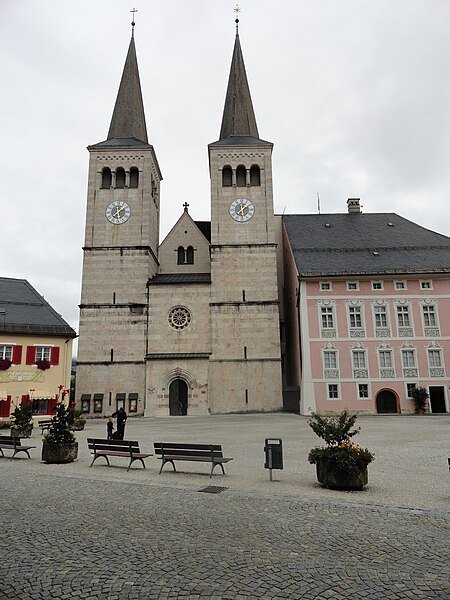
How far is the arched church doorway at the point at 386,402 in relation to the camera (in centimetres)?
3167

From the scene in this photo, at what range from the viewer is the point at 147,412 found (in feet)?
114

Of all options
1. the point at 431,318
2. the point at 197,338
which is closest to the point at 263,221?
the point at 197,338

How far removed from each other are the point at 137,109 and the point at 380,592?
147 ft

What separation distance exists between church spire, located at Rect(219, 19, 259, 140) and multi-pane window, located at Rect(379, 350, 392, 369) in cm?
2268

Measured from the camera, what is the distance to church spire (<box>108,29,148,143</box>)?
41.8 meters

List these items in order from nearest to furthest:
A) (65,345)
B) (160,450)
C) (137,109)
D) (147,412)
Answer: (160,450) → (65,345) → (147,412) → (137,109)

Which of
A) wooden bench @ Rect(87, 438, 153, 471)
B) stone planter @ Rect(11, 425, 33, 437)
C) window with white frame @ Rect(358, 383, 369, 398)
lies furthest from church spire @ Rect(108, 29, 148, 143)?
wooden bench @ Rect(87, 438, 153, 471)

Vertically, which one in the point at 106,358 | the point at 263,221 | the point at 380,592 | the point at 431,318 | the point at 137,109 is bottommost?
the point at 380,592

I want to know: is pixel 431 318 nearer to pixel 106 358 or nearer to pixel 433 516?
pixel 106 358

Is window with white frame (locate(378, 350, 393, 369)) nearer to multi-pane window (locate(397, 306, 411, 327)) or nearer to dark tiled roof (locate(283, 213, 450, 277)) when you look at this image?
multi-pane window (locate(397, 306, 411, 327))

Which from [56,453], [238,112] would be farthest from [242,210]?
[56,453]

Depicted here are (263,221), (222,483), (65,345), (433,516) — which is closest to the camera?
(433,516)

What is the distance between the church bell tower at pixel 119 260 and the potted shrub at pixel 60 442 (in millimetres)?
21393

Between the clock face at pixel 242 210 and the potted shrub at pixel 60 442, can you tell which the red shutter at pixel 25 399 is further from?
the clock face at pixel 242 210
